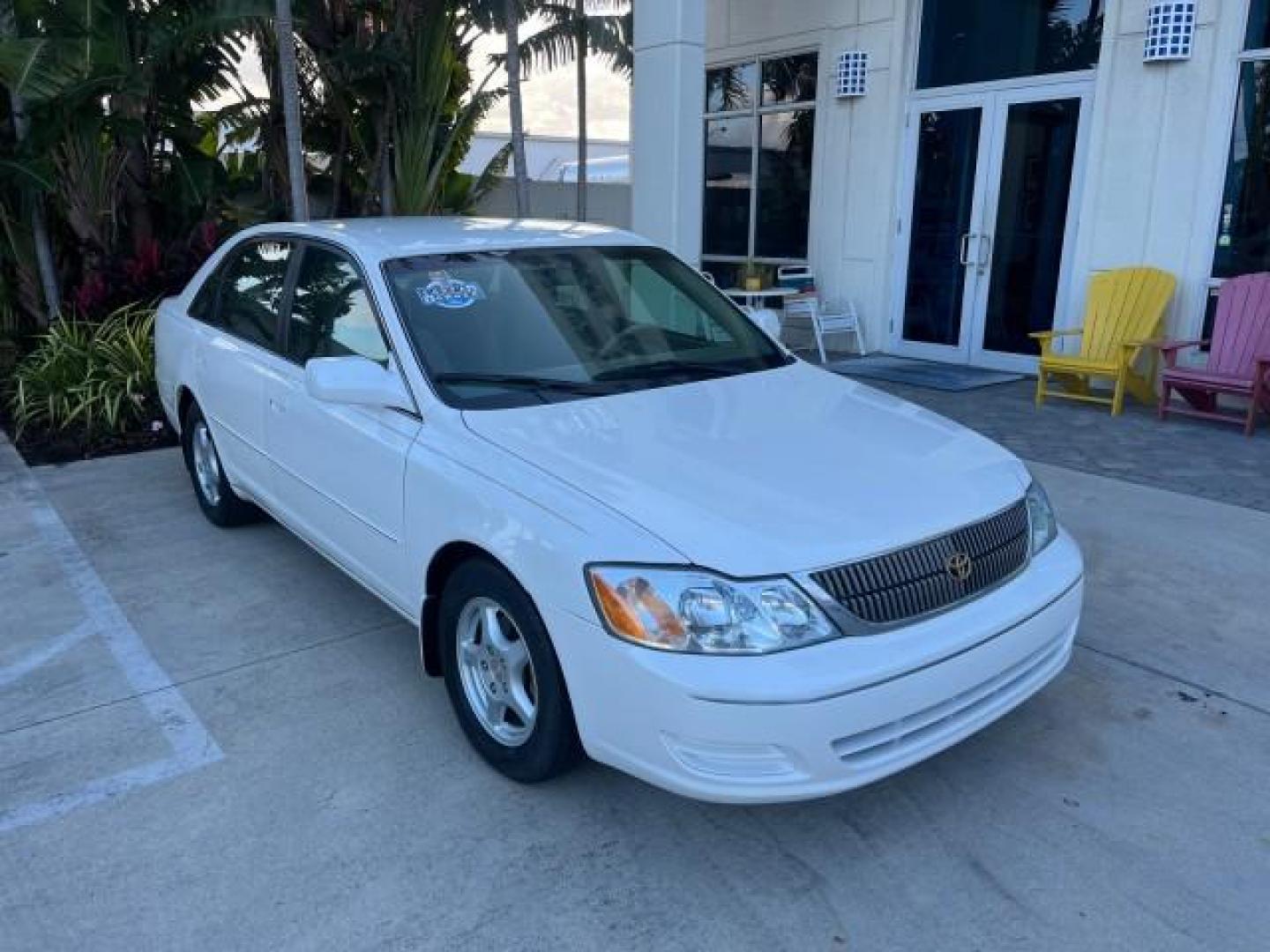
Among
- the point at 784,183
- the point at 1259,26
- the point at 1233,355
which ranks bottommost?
the point at 1233,355

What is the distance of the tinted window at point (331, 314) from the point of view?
3.57 meters

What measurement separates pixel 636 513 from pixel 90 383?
6352 mm

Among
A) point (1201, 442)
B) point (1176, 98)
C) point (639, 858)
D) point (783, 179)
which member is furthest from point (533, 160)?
point (639, 858)

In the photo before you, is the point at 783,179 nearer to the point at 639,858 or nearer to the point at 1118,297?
the point at 1118,297

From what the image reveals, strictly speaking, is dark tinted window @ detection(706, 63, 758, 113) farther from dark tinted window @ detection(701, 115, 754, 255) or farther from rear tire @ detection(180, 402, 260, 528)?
rear tire @ detection(180, 402, 260, 528)

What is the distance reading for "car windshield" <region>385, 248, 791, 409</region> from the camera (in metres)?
3.35

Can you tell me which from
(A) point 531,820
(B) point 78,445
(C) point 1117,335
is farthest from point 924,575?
(B) point 78,445

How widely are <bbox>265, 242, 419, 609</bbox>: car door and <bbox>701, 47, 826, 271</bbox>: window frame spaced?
23.5 feet

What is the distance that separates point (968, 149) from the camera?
9109 millimetres

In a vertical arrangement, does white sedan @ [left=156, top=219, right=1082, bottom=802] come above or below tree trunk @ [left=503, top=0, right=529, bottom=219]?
below

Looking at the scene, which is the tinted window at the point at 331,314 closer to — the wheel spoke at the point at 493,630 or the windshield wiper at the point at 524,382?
the windshield wiper at the point at 524,382

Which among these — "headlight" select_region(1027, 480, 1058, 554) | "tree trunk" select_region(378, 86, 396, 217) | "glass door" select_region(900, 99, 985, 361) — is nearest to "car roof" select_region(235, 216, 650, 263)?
"headlight" select_region(1027, 480, 1058, 554)

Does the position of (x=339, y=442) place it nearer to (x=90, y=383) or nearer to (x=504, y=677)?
(x=504, y=677)

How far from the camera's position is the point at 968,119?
9.06 metres
